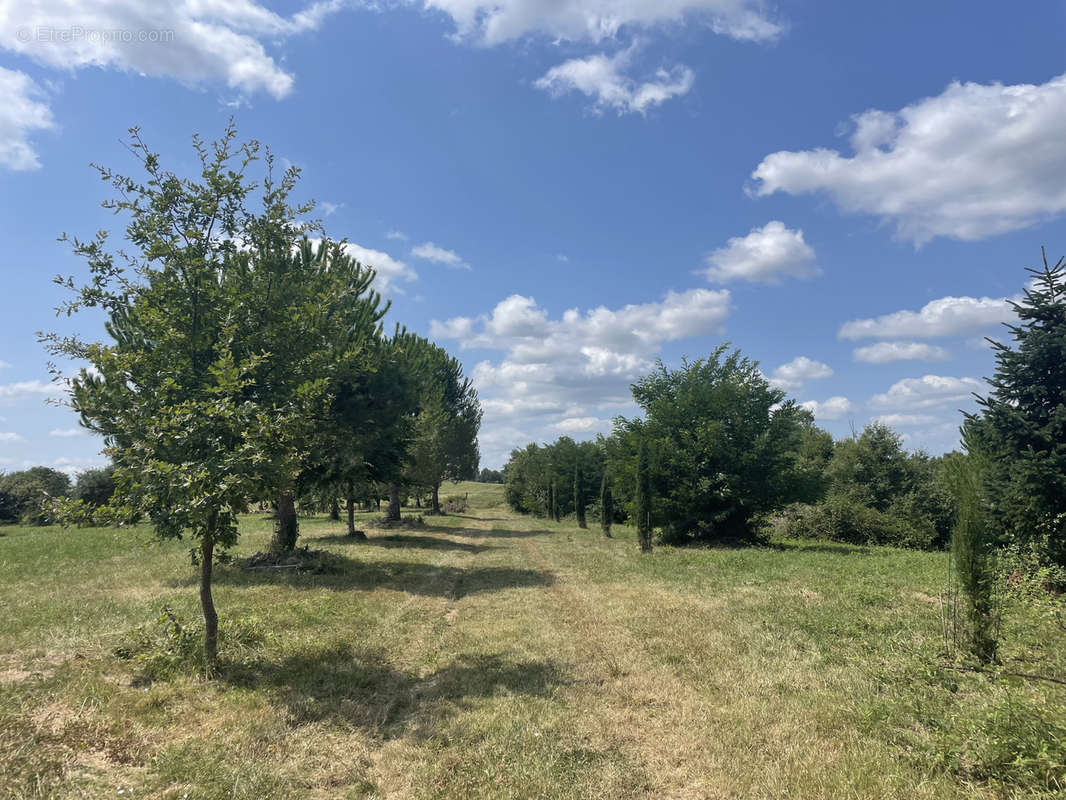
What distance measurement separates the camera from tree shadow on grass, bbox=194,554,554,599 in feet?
45.6

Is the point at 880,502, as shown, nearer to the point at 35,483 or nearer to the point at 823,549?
the point at 823,549

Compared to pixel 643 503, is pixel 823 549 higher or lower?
lower

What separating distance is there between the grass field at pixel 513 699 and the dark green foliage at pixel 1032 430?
7.52 ft

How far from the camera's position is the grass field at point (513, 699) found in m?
4.55

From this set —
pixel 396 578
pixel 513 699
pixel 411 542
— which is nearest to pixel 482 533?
pixel 411 542

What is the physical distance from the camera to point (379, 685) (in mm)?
7109

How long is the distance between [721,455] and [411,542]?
48.0ft

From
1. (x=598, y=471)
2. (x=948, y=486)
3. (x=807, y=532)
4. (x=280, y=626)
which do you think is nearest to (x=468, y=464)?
(x=598, y=471)

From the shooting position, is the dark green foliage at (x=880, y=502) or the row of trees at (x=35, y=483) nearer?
the dark green foliage at (x=880, y=502)

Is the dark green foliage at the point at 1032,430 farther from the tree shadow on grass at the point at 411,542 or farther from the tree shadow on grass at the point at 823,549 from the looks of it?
the tree shadow on grass at the point at 411,542

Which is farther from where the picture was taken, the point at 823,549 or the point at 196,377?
the point at 823,549

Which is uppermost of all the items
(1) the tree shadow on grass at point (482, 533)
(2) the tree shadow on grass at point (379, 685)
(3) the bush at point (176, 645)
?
(3) the bush at point (176, 645)

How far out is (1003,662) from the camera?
6641mm

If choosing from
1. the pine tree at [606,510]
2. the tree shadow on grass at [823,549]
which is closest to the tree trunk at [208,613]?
the tree shadow on grass at [823,549]
